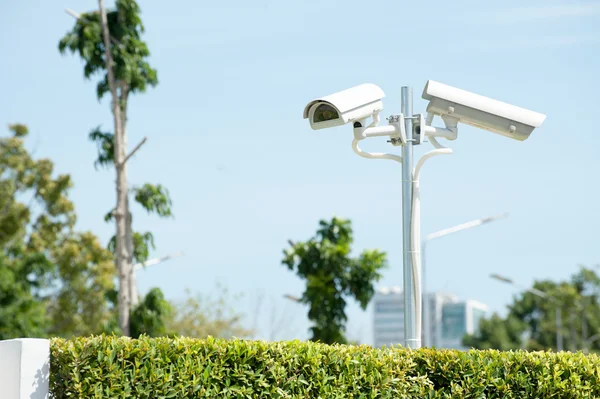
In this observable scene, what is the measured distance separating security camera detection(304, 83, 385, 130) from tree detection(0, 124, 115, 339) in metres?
23.5

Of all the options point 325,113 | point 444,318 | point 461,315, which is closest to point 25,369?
point 325,113

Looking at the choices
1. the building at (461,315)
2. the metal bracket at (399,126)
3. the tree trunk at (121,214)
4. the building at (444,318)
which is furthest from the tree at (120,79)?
the building at (461,315)

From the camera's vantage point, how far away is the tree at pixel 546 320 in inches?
1743

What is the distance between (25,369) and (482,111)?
3.86 metres

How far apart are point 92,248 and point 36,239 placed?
1.88m

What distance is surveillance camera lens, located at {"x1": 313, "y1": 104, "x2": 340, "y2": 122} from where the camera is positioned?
6.91 m

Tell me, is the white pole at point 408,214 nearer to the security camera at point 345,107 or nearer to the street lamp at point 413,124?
the street lamp at point 413,124

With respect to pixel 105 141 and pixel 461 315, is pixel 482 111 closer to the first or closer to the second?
pixel 105 141

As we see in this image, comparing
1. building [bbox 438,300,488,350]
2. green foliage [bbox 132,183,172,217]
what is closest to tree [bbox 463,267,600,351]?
green foliage [bbox 132,183,172,217]

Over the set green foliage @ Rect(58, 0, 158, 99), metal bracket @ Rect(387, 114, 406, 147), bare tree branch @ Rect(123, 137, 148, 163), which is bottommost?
metal bracket @ Rect(387, 114, 406, 147)

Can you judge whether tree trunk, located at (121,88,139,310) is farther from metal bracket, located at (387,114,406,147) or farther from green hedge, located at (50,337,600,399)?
green hedge, located at (50,337,600,399)

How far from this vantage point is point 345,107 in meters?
6.86

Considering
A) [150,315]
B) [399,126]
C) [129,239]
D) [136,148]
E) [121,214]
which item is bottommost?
[150,315]

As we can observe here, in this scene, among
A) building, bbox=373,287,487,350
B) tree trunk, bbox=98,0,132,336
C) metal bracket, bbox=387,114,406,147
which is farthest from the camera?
building, bbox=373,287,487,350
